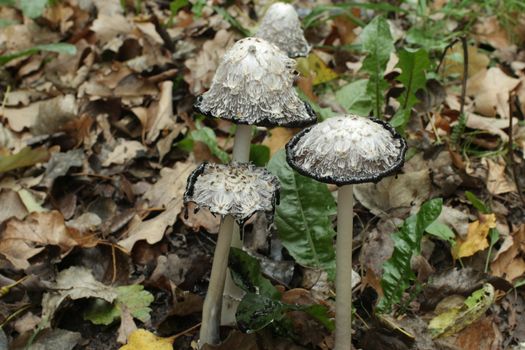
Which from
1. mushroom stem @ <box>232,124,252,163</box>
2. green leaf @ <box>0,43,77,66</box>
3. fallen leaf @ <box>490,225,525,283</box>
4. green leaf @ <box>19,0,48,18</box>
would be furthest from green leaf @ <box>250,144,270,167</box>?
green leaf @ <box>19,0,48,18</box>

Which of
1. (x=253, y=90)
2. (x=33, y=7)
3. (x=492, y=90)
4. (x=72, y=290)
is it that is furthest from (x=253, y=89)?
(x=33, y=7)

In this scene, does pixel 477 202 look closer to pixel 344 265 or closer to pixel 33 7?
pixel 344 265

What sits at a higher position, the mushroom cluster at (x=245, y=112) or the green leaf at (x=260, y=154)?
the mushroom cluster at (x=245, y=112)

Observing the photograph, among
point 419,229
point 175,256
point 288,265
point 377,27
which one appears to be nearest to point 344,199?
point 419,229

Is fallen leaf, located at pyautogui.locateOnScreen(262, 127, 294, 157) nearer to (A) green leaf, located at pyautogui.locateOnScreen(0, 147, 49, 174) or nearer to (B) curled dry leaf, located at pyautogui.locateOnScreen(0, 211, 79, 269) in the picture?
(B) curled dry leaf, located at pyautogui.locateOnScreen(0, 211, 79, 269)

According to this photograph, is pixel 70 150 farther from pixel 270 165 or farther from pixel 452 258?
pixel 452 258

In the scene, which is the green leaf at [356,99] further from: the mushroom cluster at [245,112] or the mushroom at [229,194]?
the mushroom at [229,194]

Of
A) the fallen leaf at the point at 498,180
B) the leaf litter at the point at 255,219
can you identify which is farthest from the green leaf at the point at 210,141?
the fallen leaf at the point at 498,180

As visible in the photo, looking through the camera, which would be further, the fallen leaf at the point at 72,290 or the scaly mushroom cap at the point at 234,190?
the fallen leaf at the point at 72,290
